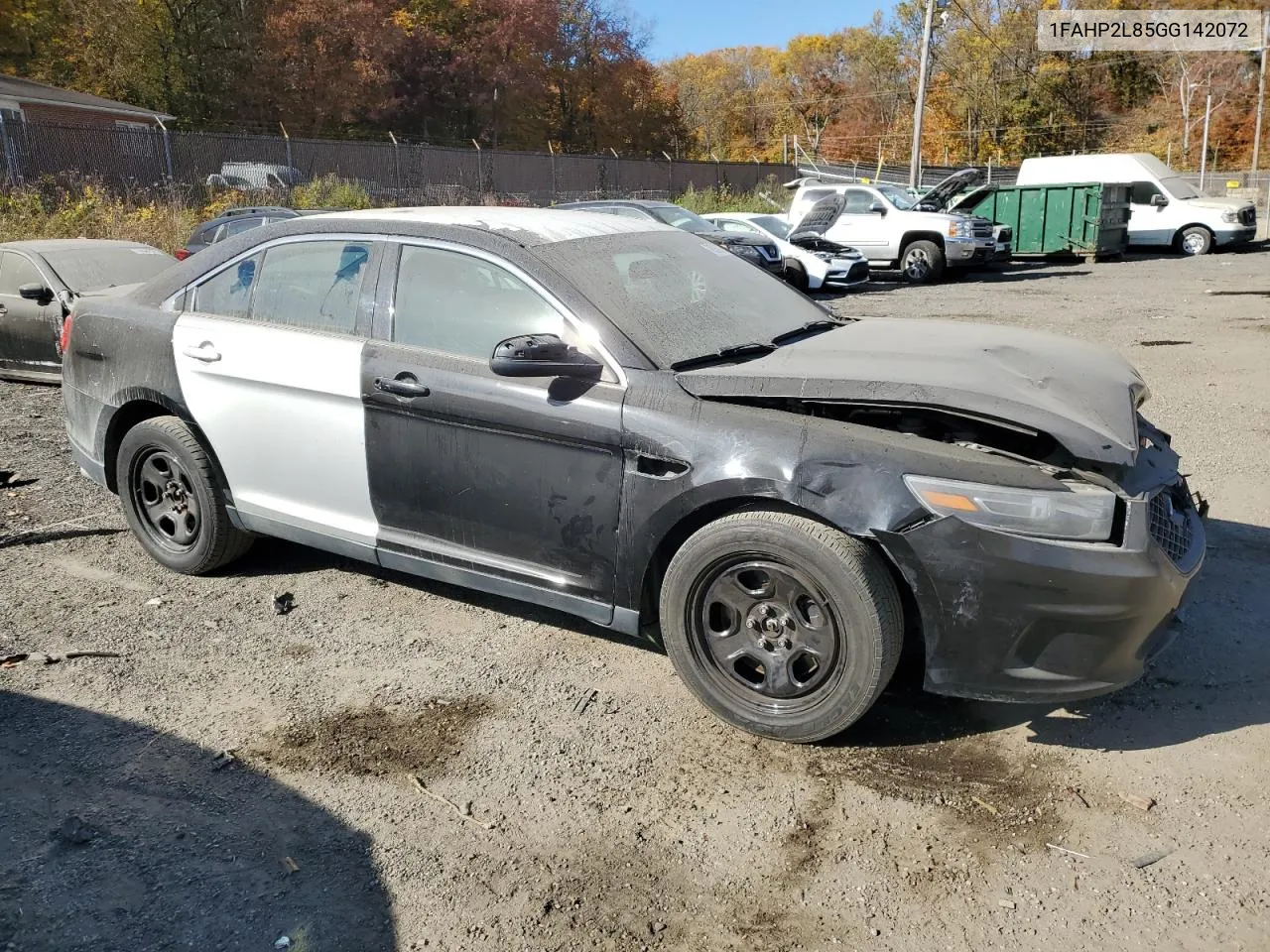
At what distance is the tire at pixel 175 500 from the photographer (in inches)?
179

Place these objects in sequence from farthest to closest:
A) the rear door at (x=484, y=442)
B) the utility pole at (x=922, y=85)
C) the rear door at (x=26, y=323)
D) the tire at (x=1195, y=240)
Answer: the utility pole at (x=922, y=85) < the tire at (x=1195, y=240) < the rear door at (x=26, y=323) < the rear door at (x=484, y=442)

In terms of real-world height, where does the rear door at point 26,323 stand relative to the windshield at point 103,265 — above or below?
below

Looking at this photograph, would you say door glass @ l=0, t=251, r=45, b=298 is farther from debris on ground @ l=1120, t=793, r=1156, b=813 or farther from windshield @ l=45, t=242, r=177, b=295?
debris on ground @ l=1120, t=793, r=1156, b=813

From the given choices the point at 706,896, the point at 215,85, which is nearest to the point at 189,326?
the point at 706,896

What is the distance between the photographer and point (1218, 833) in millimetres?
2850

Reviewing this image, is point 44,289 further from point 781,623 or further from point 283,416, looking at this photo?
point 781,623

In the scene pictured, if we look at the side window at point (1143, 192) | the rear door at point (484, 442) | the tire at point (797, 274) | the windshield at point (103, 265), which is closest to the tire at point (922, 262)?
the tire at point (797, 274)

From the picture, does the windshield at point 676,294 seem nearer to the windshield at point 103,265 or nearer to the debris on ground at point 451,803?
the debris on ground at point 451,803

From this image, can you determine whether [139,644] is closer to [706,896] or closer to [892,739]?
[706,896]

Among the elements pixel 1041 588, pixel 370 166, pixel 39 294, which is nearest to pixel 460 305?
pixel 1041 588

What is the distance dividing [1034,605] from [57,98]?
3595cm

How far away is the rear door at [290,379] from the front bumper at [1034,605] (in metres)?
2.22

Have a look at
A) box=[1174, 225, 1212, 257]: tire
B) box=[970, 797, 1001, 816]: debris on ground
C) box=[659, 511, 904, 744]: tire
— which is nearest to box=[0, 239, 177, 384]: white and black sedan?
box=[659, 511, 904, 744]: tire

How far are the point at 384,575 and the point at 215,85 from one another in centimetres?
4145
